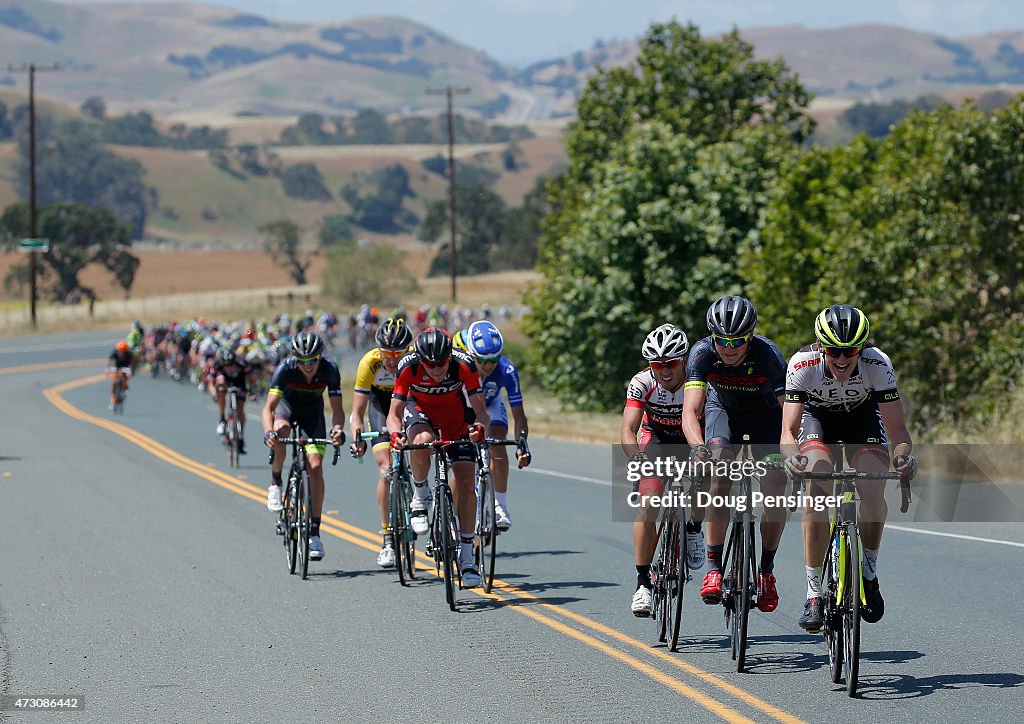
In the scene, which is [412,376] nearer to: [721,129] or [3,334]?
[721,129]

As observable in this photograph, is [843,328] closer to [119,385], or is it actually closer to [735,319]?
[735,319]

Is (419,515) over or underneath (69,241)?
underneath

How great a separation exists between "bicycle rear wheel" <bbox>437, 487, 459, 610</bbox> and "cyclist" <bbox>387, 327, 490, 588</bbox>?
0.20 ft

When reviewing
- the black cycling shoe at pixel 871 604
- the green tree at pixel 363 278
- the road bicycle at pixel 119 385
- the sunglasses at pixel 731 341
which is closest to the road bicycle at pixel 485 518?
the sunglasses at pixel 731 341

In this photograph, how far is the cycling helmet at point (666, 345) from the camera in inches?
341

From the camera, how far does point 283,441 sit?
38.8 ft

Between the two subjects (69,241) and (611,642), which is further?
(69,241)

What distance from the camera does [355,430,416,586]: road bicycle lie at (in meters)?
10.9

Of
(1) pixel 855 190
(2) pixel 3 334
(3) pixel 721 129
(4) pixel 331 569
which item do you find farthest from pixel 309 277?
(4) pixel 331 569

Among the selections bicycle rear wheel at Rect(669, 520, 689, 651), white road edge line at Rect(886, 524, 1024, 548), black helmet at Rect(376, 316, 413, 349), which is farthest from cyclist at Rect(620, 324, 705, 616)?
white road edge line at Rect(886, 524, 1024, 548)

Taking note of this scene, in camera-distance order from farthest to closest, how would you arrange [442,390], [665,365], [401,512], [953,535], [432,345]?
1. [953,535]
2. [401,512]
3. [442,390]
4. [432,345]
5. [665,365]

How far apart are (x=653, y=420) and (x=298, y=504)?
152 inches

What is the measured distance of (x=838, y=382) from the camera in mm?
7637

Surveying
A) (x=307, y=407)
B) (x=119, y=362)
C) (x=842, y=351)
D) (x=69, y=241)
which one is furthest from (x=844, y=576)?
(x=69, y=241)
